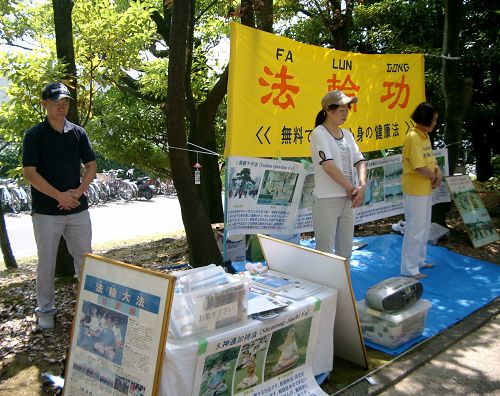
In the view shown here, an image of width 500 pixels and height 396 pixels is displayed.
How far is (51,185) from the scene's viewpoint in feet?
11.1

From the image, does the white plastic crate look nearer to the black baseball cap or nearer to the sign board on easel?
the sign board on easel

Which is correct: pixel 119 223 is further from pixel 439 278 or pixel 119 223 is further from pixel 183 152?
pixel 439 278

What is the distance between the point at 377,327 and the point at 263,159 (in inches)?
78.1

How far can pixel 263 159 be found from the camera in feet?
15.1

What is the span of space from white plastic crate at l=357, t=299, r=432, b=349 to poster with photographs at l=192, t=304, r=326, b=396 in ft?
2.83

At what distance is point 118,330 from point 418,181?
3.65 meters

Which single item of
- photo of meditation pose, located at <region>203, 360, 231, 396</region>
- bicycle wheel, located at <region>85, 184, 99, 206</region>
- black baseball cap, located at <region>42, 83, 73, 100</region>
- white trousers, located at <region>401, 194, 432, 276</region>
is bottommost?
bicycle wheel, located at <region>85, 184, 99, 206</region>

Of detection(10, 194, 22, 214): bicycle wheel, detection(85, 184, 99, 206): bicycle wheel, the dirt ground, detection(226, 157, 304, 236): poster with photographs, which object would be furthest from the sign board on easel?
detection(85, 184, 99, 206): bicycle wheel

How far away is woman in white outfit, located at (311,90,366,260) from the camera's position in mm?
3744

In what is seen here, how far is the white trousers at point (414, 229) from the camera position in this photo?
4.85m

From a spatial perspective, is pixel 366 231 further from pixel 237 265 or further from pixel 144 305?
pixel 144 305

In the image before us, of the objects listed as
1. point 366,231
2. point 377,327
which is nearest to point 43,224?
point 377,327

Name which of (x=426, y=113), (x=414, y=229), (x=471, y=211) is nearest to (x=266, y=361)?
(x=414, y=229)

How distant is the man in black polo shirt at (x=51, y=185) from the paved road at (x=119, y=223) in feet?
19.2
